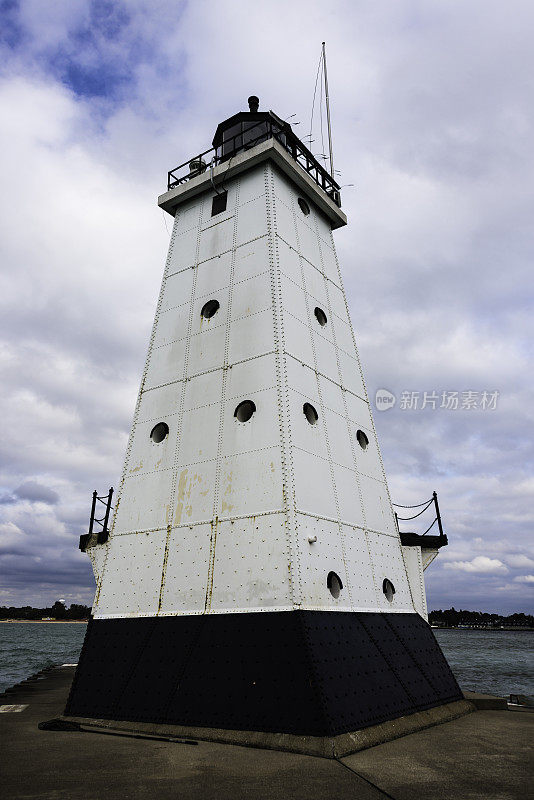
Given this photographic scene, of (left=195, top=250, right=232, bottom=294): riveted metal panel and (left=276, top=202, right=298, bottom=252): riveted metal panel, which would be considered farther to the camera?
(left=276, top=202, right=298, bottom=252): riveted metal panel

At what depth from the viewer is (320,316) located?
14242 millimetres

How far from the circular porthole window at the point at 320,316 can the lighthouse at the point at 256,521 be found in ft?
0.29

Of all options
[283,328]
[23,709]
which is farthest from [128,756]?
[283,328]

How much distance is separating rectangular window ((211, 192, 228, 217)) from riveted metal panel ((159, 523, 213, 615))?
9729mm

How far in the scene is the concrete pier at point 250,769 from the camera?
569 centimetres

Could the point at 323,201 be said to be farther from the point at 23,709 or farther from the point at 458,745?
the point at 23,709

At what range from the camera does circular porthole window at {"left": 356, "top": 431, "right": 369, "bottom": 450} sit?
44.7 ft

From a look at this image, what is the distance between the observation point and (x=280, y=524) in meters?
9.56

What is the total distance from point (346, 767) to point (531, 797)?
221 centimetres

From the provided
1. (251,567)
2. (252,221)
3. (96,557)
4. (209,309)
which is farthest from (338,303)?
(96,557)

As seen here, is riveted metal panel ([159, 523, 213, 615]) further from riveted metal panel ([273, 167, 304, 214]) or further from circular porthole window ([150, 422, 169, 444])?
riveted metal panel ([273, 167, 304, 214])

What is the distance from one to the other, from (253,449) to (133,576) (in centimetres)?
393

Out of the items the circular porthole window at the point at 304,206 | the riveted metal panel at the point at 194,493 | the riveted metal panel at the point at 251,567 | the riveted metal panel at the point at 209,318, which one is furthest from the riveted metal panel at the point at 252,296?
the riveted metal panel at the point at 251,567

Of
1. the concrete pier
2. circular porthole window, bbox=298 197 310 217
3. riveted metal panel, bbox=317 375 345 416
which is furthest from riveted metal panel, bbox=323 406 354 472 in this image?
circular porthole window, bbox=298 197 310 217
